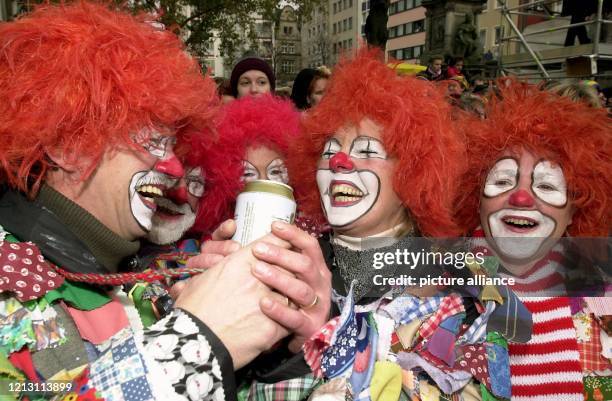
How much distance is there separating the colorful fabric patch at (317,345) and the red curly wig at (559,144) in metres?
1.20

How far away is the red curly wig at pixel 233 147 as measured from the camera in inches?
96.7

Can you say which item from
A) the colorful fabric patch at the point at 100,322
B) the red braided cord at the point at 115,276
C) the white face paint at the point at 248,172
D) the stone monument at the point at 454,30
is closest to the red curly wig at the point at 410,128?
the white face paint at the point at 248,172

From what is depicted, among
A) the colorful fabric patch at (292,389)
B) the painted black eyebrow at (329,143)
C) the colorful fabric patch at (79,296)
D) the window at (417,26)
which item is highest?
the window at (417,26)

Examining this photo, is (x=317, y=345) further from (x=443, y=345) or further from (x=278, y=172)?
(x=278, y=172)

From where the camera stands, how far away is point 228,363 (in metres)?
0.93

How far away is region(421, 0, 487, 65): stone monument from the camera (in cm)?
1003

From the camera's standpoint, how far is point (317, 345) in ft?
3.72

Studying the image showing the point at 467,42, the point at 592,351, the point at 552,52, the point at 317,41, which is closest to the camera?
the point at 592,351

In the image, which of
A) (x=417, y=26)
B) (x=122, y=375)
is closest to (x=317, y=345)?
(x=122, y=375)

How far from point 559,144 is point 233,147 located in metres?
1.59

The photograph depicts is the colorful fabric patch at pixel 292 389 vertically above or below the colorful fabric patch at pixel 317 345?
below

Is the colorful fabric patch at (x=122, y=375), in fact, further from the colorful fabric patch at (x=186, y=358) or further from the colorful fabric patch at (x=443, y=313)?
the colorful fabric patch at (x=443, y=313)

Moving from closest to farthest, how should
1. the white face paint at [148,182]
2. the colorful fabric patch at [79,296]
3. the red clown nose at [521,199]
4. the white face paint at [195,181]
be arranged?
1. the colorful fabric patch at [79,296]
2. the white face paint at [148,182]
3. the red clown nose at [521,199]
4. the white face paint at [195,181]

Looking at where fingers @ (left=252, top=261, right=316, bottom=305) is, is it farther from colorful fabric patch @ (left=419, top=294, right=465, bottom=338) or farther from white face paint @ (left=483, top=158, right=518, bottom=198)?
white face paint @ (left=483, top=158, right=518, bottom=198)
